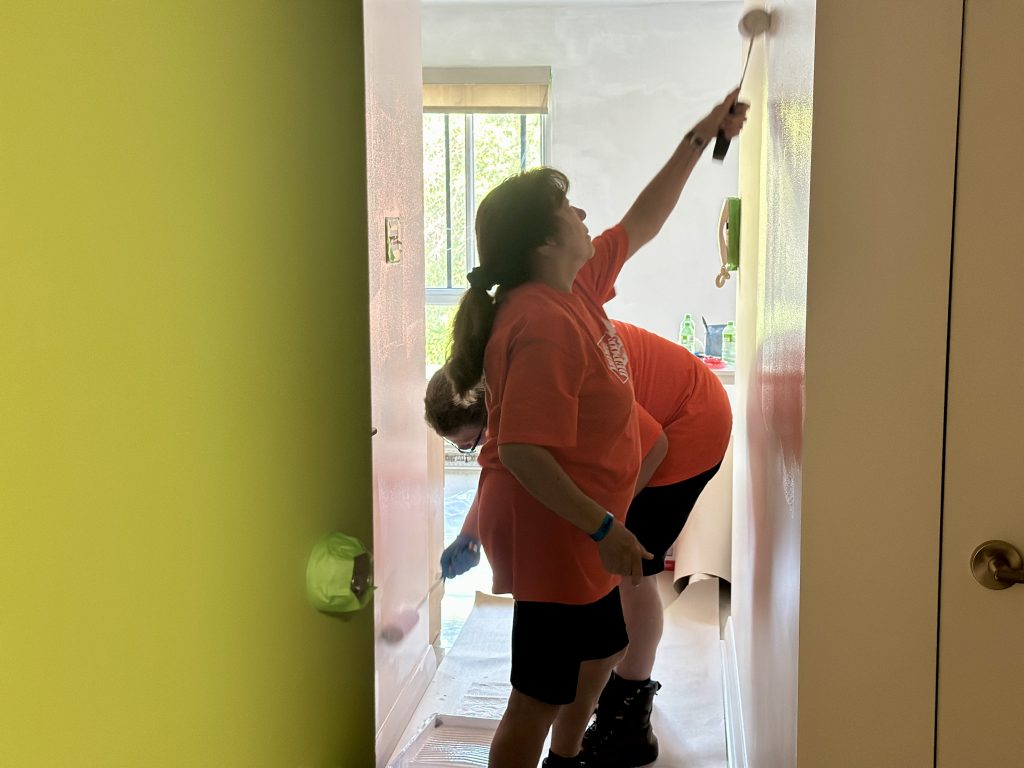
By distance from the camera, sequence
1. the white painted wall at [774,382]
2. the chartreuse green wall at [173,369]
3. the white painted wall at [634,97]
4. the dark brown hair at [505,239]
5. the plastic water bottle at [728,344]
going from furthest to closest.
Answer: the white painted wall at [634,97]
the plastic water bottle at [728,344]
the dark brown hair at [505,239]
the white painted wall at [774,382]
the chartreuse green wall at [173,369]

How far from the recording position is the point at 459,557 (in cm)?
170

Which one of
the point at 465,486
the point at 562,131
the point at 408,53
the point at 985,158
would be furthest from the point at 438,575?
the point at 562,131

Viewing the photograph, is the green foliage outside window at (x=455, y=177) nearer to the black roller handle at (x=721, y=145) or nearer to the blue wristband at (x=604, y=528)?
the black roller handle at (x=721, y=145)

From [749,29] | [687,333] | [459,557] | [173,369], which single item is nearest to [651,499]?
[459,557]

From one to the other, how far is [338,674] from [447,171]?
354 cm

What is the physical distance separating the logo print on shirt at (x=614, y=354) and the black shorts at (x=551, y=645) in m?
0.36

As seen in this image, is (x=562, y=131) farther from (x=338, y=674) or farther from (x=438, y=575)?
(x=338, y=674)

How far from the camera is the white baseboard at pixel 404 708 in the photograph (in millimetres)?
1592

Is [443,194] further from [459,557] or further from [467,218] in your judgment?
[459,557]

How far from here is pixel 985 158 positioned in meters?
0.66

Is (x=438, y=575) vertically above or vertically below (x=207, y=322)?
below

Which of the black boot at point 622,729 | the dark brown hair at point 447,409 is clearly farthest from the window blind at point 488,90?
the black boot at point 622,729

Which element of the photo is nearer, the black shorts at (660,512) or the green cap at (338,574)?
the green cap at (338,574)

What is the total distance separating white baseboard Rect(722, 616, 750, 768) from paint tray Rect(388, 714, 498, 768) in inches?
16.8
